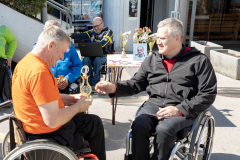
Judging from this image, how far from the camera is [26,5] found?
18.9 ft

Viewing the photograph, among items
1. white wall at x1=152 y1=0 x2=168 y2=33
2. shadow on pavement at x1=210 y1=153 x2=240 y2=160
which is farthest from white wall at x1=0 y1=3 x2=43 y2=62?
white wall at x1=152 y1=0 x2=168 y2=33

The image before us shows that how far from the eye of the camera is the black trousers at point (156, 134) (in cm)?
189

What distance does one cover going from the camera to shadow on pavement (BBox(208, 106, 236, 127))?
3412 mm

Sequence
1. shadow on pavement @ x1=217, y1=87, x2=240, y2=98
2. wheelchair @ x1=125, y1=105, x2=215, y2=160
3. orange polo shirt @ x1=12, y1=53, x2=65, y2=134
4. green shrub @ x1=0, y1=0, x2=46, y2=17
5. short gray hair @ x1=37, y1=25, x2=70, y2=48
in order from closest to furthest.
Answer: orange polo shirt @ x1=12, y1=53, x2=65, y2=134
short gray hair @ x1=37, y1=25, x2=70, y2=48
wheelchair @ x1=125, y1=105, x2=215, y2=160
shadow on pavement @ x1=217, y1=87, x2=240, y2=98
green shrub @ x1=0, y1=0, x2=46, y2=17

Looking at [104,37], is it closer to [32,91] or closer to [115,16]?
[32,91]

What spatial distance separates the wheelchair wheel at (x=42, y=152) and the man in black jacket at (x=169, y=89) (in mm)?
618

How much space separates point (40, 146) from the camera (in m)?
1.56

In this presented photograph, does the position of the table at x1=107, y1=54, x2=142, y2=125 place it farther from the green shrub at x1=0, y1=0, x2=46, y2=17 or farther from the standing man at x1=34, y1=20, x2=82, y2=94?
the green shrub at x1=0, y1=0, x2=46, y2=17

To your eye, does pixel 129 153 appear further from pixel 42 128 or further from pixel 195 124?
pixel 42 128

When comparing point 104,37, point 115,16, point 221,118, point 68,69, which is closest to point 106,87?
point 68,69

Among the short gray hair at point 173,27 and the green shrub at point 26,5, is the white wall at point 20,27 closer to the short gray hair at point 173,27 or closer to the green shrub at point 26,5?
the green shrub at point 26,5

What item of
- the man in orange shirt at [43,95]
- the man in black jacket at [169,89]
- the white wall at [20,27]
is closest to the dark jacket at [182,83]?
the man in black jacket at [169,89]

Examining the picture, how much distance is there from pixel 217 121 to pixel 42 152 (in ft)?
9.08

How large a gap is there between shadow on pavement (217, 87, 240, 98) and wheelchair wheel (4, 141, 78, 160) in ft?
12.7
